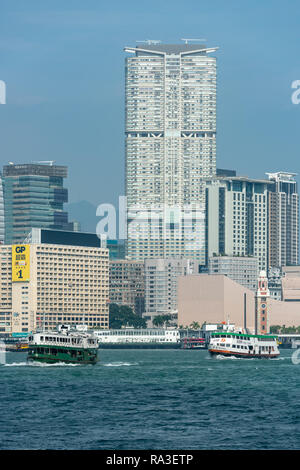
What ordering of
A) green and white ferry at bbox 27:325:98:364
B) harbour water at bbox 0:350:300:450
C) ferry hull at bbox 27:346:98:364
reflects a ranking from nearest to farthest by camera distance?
harbour water at bbox 0:350:300:450 → green and white ferry at bbox 27:325:98:364 → ferry hull at bbox 27:346:98:364

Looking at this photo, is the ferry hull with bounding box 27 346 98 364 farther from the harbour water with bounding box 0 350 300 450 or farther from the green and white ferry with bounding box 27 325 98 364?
the harbour water with bounding box 0 350 300 450

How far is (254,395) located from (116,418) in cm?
2671

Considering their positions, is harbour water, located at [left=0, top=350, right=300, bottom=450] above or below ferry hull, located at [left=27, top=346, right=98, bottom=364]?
below

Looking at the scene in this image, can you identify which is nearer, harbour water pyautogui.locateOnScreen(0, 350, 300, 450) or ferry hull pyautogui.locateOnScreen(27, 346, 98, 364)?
harbour water pyautogui.locateOnScreen(0, 350, 300, 450)

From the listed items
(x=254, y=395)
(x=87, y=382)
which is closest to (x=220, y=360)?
(x=87, y=382)

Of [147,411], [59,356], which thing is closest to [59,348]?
[59,356]

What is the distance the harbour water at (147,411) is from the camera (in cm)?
6569

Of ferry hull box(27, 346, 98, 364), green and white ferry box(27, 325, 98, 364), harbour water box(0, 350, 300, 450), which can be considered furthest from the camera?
ferry hull box(27, 346, 98, 364)

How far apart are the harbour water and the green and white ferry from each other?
21.7 m

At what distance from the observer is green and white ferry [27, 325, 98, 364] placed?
15900cm

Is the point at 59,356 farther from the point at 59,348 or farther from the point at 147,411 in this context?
the point at 147,411

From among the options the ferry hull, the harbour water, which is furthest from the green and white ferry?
the harbour water

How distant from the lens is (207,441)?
214ft

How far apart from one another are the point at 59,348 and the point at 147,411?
7729cm
